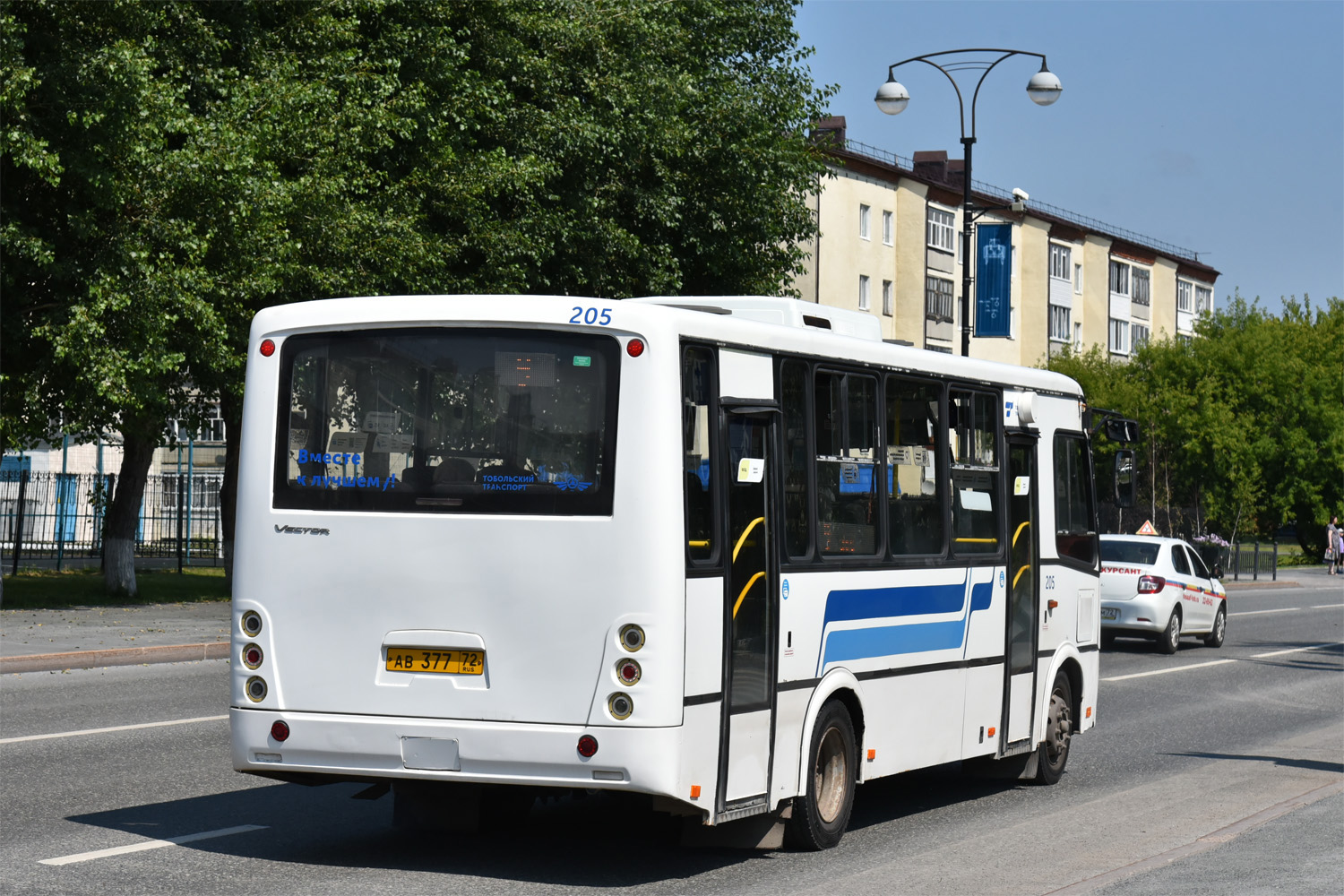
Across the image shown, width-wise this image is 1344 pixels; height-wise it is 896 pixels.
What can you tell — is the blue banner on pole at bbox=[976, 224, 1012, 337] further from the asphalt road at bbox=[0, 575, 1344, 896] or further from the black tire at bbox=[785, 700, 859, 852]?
the black tire at bbox=[785, 700, 859, 852]

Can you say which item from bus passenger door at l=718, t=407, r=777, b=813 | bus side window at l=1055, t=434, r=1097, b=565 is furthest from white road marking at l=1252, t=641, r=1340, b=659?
bus passenger door at l=718, t=407, r=777, b=813

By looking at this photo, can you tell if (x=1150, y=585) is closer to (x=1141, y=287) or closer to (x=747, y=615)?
(x=747, y=615)

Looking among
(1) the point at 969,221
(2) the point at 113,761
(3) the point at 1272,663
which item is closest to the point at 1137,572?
(3) the point at 1272,663

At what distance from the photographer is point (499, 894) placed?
7543 mm

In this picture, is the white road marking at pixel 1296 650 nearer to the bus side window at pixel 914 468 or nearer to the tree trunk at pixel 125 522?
the bus side window at pixel 914 468

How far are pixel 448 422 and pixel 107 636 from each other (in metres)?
14.3

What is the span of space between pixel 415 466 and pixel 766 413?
172cm

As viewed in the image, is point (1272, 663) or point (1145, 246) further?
point (1145, 246)

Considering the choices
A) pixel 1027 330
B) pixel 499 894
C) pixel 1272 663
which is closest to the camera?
pixel 499 894

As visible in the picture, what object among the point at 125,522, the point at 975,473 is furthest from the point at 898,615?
the point at 125,522

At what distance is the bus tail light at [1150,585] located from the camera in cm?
2497

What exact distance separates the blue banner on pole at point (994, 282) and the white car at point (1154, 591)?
4.89 m

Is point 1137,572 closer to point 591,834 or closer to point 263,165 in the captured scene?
point 263,165

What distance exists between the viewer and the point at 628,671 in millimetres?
7598
